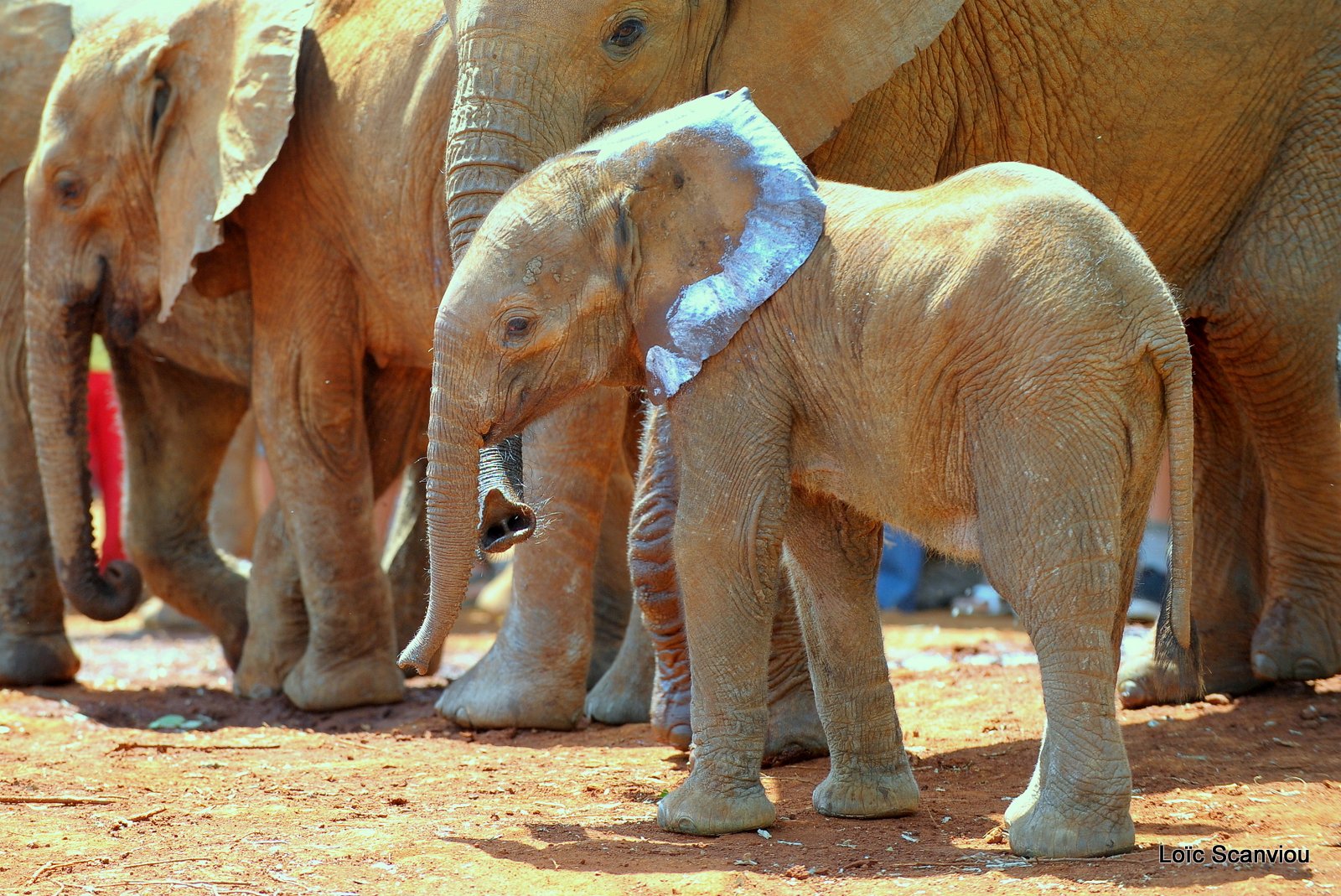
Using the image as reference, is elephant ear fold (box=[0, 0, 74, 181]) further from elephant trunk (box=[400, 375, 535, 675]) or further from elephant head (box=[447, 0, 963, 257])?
elephant trunk (box=[400, 375, 535, 675])

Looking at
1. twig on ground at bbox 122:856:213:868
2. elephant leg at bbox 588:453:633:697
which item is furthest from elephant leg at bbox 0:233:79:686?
twig on ground at bbox 122:856:213:868

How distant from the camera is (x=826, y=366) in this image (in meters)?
4.63

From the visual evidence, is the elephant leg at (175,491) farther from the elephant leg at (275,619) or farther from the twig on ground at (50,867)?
the twig on ground at (50,867)

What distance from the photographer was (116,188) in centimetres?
815

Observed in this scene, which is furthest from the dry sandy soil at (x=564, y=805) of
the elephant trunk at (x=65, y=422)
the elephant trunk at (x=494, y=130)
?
the elephant trunk at (x=494, y=130)

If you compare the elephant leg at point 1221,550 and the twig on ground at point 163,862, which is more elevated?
the elephant leg at point 1221,550

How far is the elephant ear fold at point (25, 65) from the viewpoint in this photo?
30.1 feet

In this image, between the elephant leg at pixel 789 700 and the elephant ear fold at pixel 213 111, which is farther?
the elephant ear fold at pixel 213 111

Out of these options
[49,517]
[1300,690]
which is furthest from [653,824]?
[49,517]

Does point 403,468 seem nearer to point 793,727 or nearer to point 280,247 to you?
point 280,247

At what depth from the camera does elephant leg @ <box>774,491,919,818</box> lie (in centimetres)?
507

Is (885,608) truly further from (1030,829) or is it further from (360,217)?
(1030,829)

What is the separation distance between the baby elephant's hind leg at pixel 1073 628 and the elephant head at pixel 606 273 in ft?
2.73

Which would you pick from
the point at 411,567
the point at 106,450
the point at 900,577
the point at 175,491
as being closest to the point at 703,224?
the point at 411,567
